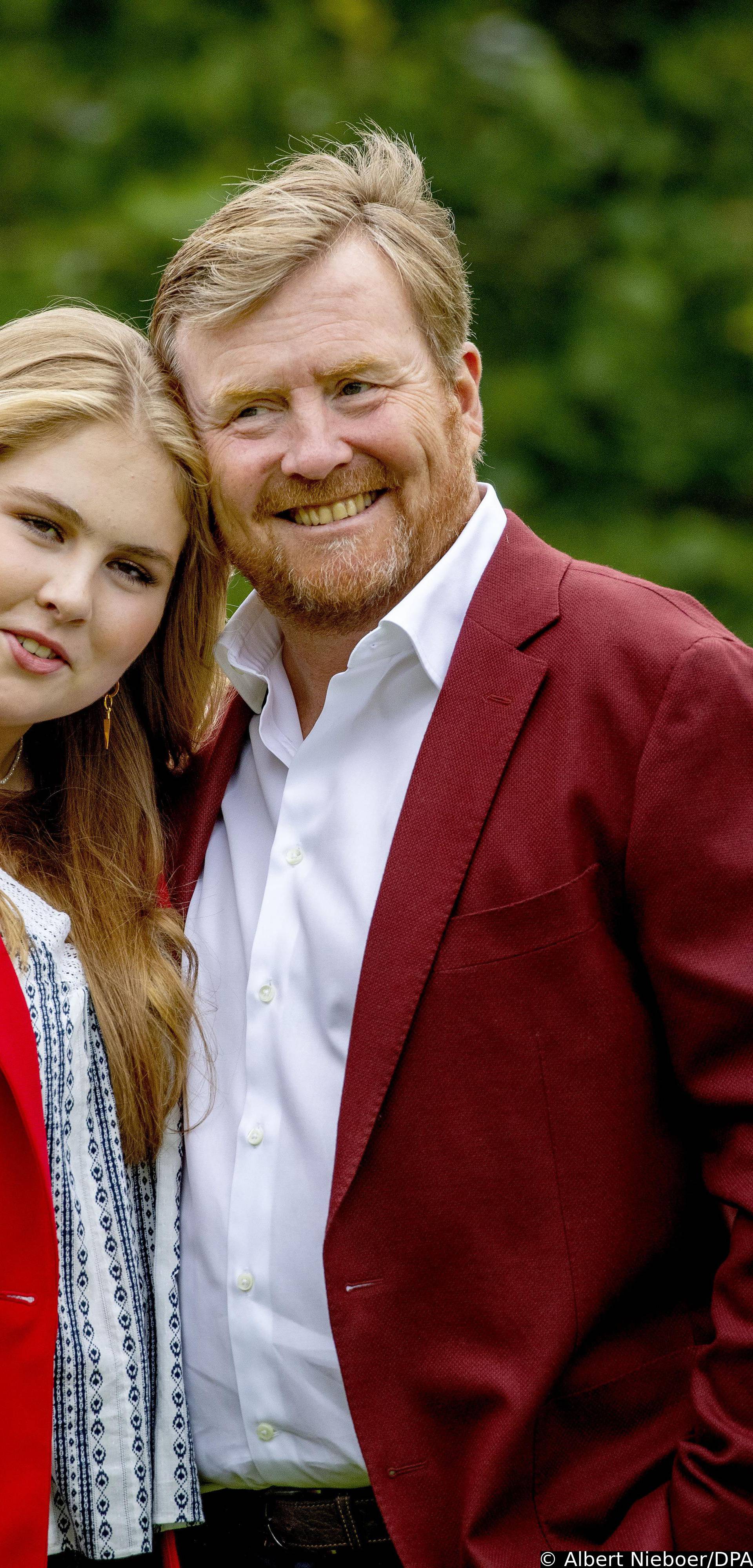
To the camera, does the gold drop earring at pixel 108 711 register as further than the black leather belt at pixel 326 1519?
Yes

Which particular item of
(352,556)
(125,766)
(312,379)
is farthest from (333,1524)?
(312,379)

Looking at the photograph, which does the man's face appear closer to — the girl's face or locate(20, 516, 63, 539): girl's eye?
the girl's face

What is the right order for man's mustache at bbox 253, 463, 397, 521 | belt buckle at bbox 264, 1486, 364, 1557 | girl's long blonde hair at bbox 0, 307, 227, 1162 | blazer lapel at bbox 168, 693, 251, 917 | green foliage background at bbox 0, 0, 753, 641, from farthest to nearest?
1. green foliage background at bbox 0, 0, 753, 641
2. blazer lapel at bbox 168, 693, 251, 917
3. man's mustache at bbox 253, 463, 397, 521
4. girl's long blonde hair at bbox 0, 307, 227, 1162
5. belt buckle at bbox 264, 1486, 364, 1557

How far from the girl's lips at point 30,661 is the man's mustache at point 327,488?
39 cm

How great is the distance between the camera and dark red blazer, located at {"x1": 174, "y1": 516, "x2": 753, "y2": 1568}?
1765 mm

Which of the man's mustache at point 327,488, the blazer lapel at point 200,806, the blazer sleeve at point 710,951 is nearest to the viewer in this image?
the blazer sleeve at point 710,951

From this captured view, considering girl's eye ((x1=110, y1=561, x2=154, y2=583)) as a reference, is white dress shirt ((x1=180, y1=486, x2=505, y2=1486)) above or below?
below

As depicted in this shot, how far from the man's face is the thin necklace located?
484 millimetres

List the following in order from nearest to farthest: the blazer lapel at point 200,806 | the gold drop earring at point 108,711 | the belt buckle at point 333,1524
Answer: the belt buckle at point 333,1524 < the blazer lapel at point 200,806 < the gold drop earring at point 108,711

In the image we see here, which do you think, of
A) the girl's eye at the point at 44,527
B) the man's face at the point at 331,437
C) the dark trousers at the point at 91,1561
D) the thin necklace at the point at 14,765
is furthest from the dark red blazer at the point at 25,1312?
the man's face at the point at 331,437

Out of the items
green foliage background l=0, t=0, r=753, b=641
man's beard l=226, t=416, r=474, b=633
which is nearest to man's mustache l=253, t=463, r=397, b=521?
man's beard l=226, t=416, r=474, b=633

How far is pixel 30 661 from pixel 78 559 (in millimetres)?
160

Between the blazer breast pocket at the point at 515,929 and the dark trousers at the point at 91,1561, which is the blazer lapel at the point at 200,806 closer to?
the blazer breast pocket at the point at 515,929

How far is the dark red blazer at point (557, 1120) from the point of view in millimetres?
1765
